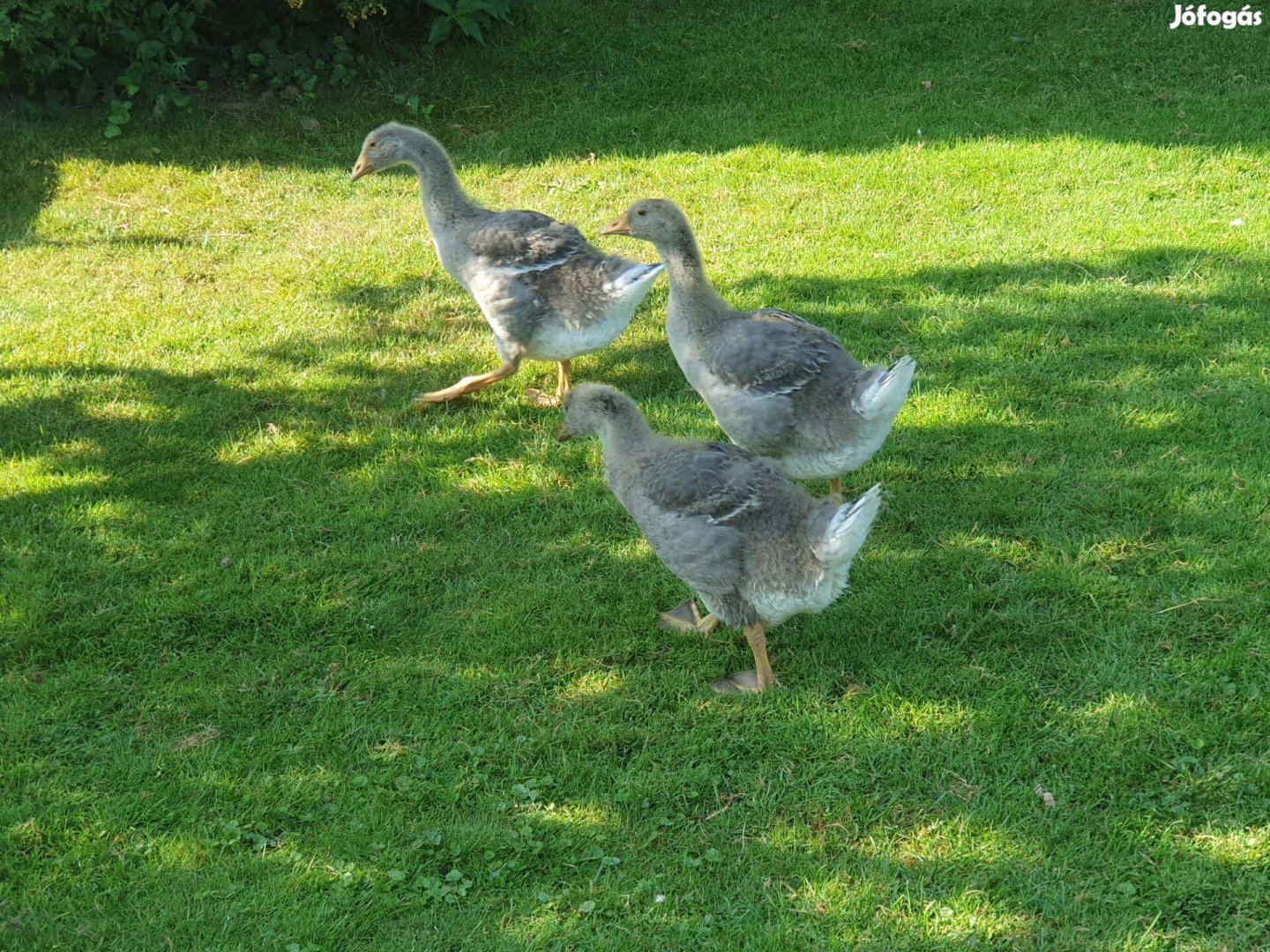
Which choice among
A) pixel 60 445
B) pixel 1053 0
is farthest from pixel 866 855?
pixel 1053 0

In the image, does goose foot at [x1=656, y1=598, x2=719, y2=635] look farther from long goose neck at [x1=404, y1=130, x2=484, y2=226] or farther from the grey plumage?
long goose neck at [x1=404, y1=130, x2=484, y2=226]

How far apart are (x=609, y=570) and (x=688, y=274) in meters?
1.59

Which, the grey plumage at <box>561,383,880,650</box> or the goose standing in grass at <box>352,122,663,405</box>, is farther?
the goose standing in grass at <box>352,122,663,405</box>

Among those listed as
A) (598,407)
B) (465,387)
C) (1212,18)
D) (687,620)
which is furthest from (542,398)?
(1212,18)

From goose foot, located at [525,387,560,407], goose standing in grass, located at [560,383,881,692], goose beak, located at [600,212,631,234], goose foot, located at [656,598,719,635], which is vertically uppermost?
goose beak, located at [600,212,631,234]

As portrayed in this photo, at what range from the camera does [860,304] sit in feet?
25.6

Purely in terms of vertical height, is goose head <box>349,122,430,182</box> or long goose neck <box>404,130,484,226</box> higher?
goose head <box>349,122,430,182</box>

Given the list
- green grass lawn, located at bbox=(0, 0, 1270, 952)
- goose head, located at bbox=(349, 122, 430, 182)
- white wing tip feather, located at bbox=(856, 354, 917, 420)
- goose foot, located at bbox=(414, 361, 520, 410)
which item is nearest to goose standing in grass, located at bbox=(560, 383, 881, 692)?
green grass lawn, located at bbox=(0, 0, 1270, 952)

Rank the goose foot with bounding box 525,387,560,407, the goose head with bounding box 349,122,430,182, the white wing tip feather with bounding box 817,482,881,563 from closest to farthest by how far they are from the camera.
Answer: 1. the white wing tip feather with bounding box 817,482,881,563
2. the goose foot with bounding box 525,387,560,407
3. the goose head with bounding box 349,122,430,182

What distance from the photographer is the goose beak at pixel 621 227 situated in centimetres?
625

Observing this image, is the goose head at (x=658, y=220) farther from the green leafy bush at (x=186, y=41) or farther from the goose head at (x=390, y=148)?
the green leafy bush at (x=186, y=41)

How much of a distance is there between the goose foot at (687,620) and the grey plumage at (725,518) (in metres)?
0.37

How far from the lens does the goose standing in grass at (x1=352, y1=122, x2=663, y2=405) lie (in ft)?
21.2

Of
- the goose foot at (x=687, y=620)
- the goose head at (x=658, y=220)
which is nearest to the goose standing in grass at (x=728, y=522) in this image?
the goose foot at (x=687, y=620)
